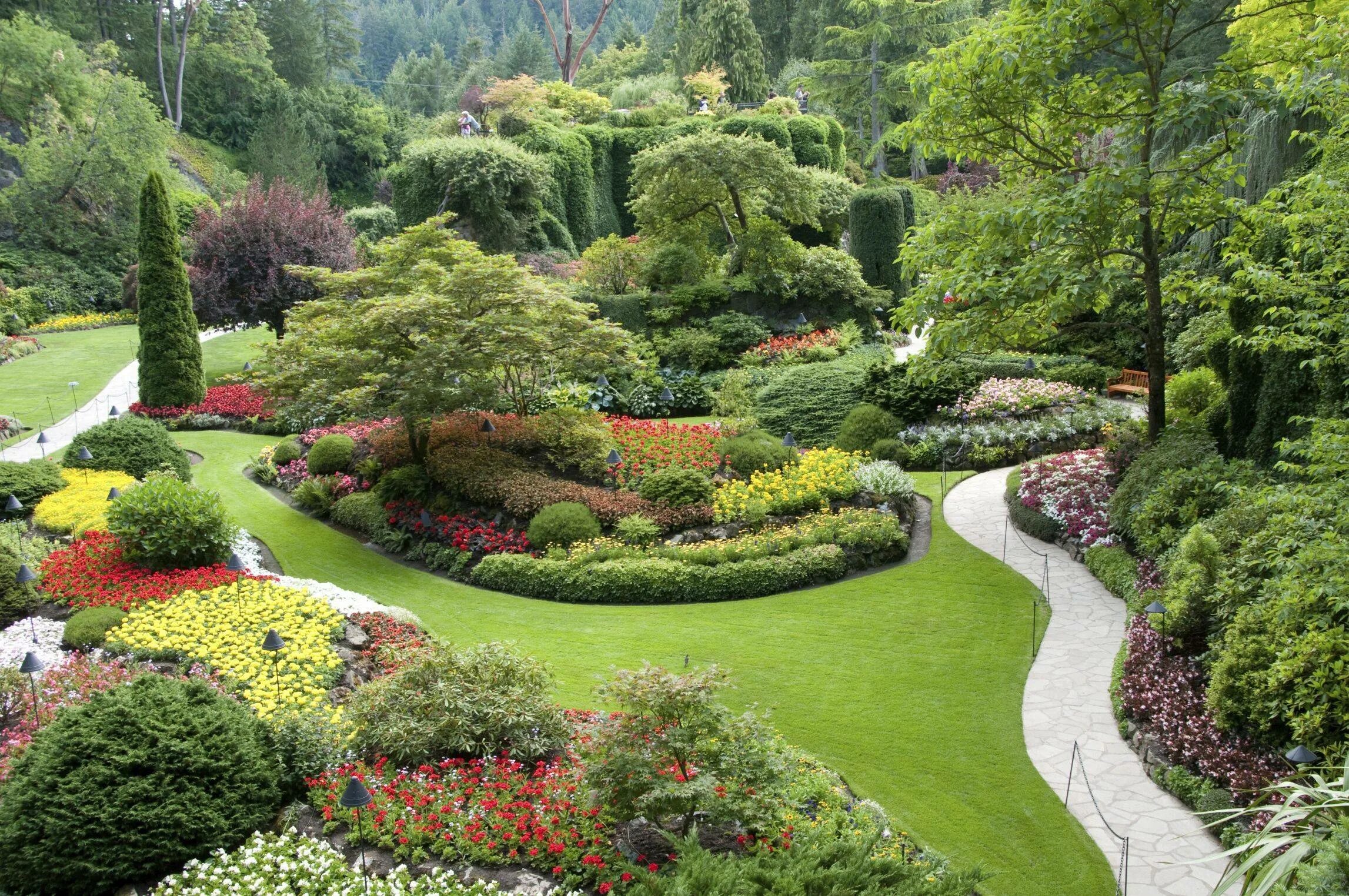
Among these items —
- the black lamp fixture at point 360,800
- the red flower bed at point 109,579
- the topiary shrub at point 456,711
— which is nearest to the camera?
the black lamp fixture at point 360,800

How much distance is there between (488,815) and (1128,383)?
1733cm

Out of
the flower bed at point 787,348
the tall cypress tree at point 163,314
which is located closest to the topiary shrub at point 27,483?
the tall cypress tree at point 163,314

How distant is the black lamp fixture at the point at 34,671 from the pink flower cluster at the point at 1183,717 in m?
9.30

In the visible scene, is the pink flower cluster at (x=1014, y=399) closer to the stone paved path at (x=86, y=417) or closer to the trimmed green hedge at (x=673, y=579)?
the trimmed green hedge at (x=673, y=579)

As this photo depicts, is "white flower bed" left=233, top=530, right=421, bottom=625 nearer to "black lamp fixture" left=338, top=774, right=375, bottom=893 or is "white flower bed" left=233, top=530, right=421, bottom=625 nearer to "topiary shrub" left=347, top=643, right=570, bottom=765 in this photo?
"topiary shrub" left=347, top=643, right=570, bottom=765

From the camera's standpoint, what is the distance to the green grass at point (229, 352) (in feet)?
81.9

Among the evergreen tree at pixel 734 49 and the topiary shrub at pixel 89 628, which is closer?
the topiary shrub at pixel 89 628

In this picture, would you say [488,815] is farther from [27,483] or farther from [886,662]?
[27,483]

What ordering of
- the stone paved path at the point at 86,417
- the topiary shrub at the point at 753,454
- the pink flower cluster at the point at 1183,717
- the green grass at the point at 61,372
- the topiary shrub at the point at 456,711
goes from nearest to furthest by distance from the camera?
1. the pink flower cluster at the point at 1183,717
2. the topiary shrub at the point at 456,711
3. the topiary shrub at the point at 753,454
4. the stone paved path at the point at 86,417
5. the green grass at the point at 61,372

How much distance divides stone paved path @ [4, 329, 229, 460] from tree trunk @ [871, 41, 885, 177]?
2770 centimetres

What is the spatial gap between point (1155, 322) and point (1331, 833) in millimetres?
9106

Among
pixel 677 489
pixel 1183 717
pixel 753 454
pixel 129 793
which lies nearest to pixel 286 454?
pixel 677 489


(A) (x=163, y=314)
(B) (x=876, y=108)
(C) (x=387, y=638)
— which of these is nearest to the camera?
(C) (x=387, y=638)

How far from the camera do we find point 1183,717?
8203 mm
